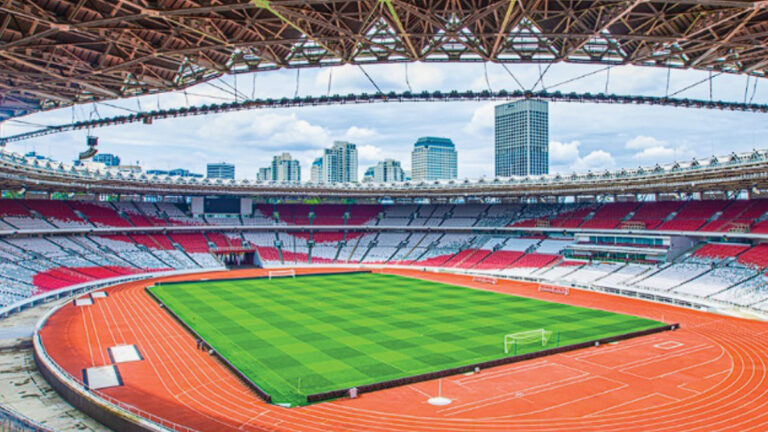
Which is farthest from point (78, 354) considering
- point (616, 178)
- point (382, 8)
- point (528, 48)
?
point (616, 178)

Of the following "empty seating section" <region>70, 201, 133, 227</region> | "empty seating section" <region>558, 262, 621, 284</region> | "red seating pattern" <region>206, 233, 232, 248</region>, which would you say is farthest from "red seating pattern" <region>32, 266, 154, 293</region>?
"empty seating section" <region>558, 262, 621, 284</region>

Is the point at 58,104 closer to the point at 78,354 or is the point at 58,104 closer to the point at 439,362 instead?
the point at 78,354

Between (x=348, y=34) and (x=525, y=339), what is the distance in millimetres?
19114

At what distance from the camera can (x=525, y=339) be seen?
2772cm

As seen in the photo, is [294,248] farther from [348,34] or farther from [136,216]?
[348,34]

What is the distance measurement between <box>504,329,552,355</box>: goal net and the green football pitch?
22 centimetres

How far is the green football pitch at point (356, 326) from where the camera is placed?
74.3 feet

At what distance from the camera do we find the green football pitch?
74.3 feet

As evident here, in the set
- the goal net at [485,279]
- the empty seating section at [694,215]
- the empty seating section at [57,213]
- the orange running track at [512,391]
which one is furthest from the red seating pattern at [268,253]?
the empty seating section at [694,215]

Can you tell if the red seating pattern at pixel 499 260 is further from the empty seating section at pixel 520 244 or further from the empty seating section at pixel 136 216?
the empty seating section at pixel 136 216

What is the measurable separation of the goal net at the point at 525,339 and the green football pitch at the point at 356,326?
0.22 metres

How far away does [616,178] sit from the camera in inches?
1928

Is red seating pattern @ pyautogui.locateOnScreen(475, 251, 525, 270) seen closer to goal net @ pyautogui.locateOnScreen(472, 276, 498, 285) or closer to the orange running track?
goal net @ pyautogui.locateOnScreen(472, 276, 498, 285)

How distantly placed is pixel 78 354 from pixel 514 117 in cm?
18168
